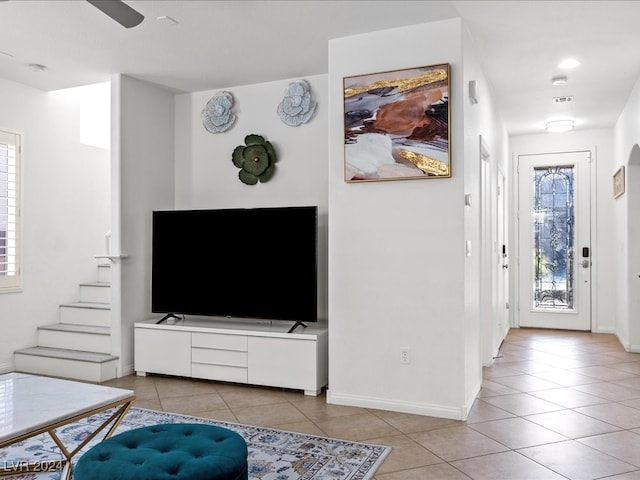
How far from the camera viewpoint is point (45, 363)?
4.75 meters

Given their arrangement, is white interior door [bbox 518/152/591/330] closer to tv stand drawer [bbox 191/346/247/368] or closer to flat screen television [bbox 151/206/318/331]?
flat screen television [bbox 151/206/318/331]

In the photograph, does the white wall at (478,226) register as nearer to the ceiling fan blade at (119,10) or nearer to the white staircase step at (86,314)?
the ceiling fan blade at (119,10)

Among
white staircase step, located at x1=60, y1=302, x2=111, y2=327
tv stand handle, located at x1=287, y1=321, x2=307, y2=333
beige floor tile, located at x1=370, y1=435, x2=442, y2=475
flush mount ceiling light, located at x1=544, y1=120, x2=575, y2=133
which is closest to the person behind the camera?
beige floor tile, located at x1=370, y1=435, x2=442, y2=475

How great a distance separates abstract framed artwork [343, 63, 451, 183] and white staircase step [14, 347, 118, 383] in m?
2.67

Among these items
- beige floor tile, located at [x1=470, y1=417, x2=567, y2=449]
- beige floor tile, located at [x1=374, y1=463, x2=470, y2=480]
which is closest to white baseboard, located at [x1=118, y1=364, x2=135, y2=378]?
beige floor tile, located at [x1=374, y1=463, x2=470, y2=480]

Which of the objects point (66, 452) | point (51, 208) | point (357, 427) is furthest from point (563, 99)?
point (66, 452)

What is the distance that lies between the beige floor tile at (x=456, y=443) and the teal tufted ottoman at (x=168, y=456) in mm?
1361

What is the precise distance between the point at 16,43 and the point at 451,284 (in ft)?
12.0

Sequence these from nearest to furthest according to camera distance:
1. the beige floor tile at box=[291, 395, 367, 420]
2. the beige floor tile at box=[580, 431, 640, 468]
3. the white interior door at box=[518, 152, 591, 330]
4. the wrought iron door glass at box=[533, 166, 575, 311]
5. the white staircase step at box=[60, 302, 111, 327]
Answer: the beige floor tile at box=[580, 431, 640, 468] → the beige floor tile at box=[291, 395, 367, 420] → the white staircase step at box=[60, 302, 111, 327] → the white interior door at box=[518, 152, 591, 330] → the wrought iron door glass at box=[533, 166, 575, 311]

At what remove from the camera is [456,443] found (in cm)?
315

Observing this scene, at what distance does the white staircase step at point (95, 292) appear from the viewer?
211 inches

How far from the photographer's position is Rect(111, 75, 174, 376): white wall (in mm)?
4758

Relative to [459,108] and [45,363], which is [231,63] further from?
[45,363]

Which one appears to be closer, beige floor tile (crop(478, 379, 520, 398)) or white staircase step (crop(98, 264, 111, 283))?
→ beige floor tile (crop(478, 379, 520, 398))
